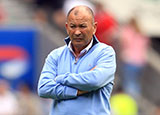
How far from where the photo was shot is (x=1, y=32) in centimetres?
1447

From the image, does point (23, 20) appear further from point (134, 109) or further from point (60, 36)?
point (134, 109)

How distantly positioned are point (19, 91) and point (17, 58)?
2.54 feet

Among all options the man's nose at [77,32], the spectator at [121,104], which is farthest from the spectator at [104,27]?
the man's nose at [77,32]

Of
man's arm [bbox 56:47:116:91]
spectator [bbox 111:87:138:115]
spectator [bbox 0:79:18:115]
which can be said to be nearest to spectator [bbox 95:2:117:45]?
spectator [bbox 111:87:138:115]

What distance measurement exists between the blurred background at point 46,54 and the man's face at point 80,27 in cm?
741

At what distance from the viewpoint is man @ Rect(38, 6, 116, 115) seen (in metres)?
5.57

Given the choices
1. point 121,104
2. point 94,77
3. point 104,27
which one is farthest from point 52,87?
point 104,27

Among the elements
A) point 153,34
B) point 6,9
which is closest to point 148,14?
point 153,34

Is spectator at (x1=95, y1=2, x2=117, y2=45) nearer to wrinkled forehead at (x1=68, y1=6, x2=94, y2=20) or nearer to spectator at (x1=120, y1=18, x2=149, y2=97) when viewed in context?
spectator at (x1=120, y1=18, x2=149, y2=97)

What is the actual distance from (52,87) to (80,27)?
24.3 inches

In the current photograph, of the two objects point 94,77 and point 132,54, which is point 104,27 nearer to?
point 132,54

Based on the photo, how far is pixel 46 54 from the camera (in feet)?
49.2

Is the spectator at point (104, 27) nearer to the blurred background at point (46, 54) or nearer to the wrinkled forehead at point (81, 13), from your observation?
the blurred background at point (46, 54)

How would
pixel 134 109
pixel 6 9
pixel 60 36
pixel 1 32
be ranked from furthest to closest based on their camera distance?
pixel 6 9 < pixel 60 36 < pixel 1 32 < pixel 134 109
